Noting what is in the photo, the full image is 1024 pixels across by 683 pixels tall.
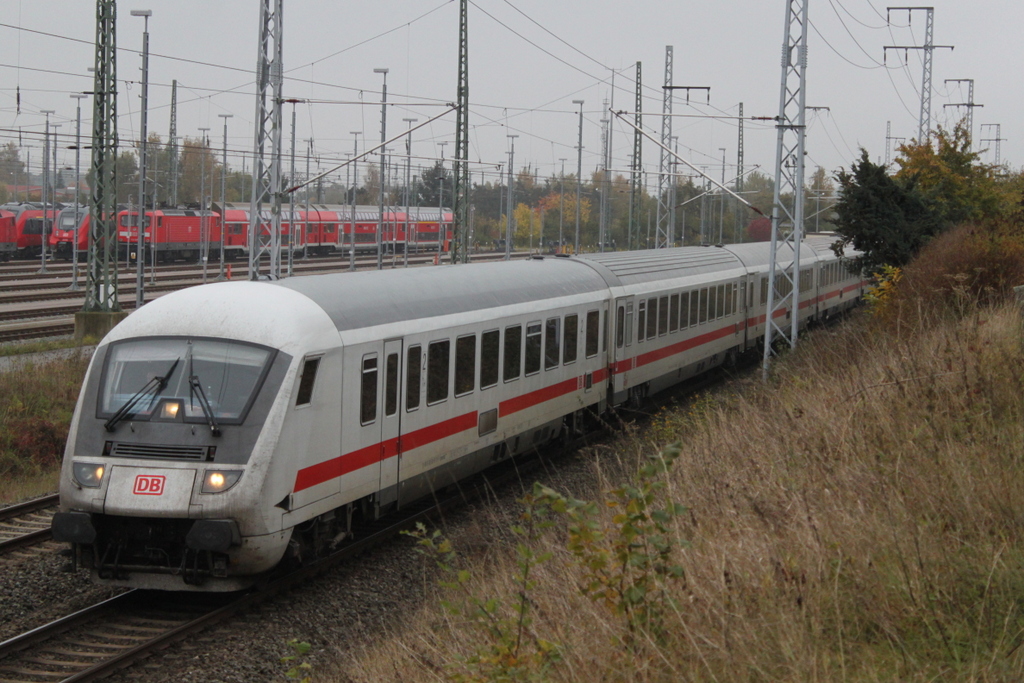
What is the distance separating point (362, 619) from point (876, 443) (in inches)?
174

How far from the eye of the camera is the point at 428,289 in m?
11.7

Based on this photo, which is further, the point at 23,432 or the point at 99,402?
the point at 23,432

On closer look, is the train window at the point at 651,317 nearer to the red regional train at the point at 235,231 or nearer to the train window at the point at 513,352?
the train window at the point at 513,352

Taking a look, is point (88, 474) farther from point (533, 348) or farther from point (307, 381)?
point (533, 348)

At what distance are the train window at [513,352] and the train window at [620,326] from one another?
3794 mm

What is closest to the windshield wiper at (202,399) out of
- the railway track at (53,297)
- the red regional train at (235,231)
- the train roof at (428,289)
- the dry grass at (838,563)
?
the train roof at (428,289)

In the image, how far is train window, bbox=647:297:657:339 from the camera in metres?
18.4

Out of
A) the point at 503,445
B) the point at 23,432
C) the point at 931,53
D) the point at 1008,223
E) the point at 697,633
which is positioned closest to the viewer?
the point at 697,633

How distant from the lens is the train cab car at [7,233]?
1972 inches

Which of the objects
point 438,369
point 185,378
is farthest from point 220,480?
point 438,369

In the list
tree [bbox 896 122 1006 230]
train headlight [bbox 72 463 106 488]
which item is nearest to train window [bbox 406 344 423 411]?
train headlight [bbox 72 463 106 488]

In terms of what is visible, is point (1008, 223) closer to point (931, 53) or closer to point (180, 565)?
point (180, 565)

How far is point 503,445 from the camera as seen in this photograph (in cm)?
1362

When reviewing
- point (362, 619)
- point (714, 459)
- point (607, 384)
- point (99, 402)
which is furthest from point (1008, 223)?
point (99, 402)
